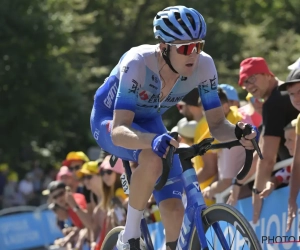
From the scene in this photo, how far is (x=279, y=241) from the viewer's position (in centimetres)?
705

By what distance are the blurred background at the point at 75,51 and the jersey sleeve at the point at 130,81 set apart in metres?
20.9

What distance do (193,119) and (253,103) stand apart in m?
1.05

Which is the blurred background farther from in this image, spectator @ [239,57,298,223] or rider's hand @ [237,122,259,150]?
rider's hand @ [237,122,259,150]

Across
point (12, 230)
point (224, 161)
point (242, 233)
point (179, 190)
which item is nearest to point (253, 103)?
point (224, 161)

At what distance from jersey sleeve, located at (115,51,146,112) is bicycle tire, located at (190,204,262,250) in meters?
0.87

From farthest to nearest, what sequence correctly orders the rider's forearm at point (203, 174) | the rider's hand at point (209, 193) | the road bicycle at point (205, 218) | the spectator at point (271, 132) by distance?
the rider's forearm at point (203, 174), the rider's hand at point (209, 193), the spectator at point (271, 132), the road bicycle at point (205, 218)

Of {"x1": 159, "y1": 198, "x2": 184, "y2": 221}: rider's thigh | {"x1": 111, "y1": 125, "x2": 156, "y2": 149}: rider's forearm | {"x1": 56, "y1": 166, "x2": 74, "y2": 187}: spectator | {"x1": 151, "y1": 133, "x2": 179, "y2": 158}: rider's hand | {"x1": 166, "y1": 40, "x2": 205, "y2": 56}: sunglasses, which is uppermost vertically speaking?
{"x1": 166, "y1": 40, "x2": 205, "y2": 56}: sunglasses

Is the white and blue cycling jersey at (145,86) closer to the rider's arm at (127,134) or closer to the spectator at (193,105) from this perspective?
the rider's arm at (127,134)

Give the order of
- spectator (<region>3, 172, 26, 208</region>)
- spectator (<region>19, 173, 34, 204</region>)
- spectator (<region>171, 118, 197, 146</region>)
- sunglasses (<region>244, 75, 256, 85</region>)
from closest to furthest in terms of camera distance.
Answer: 1. sunglasses (<region>244, 75, 256, 85</region>)
2. spectator (<region>171, 118, 197, 146</region>)
3. spectator (<region>3, 172, 26, 208</region>)
4. spectator (<region>19, 173, 34, 204</region>)

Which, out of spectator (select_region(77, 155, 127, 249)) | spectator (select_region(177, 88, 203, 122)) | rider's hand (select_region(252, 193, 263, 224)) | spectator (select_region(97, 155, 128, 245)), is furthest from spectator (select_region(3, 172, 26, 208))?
rider's hand (select_region(252, 193, 263, 224))

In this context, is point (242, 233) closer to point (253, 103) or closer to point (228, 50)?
point (253, 103)

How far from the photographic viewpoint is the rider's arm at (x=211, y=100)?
6192 mm

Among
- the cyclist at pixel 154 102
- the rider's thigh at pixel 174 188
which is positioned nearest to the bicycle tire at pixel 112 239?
the cyclist at pixel 154 102

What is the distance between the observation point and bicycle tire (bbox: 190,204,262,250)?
5285 millimetres
